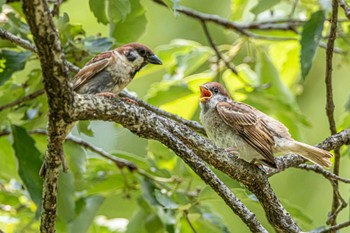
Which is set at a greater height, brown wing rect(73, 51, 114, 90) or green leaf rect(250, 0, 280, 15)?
green leaf rect(250, 0, 280, 15)

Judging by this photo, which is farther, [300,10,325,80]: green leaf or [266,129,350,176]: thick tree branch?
[300,10,325,80]: green leaf

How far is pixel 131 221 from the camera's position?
4.88 metres

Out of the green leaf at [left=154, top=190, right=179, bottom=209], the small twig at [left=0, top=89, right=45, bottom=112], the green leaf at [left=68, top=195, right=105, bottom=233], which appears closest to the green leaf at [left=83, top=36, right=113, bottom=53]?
the small twig at [left=0, top=89, right=45, bottom=112]

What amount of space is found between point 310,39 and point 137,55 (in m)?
0.89

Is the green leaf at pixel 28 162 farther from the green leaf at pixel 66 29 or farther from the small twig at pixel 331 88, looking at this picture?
the small twig at pixel 331 88

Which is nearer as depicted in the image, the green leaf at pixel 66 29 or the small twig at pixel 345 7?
the small twig at pixel 345 7

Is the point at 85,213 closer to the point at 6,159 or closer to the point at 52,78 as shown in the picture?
the point at 6,159

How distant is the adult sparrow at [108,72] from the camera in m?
4.16

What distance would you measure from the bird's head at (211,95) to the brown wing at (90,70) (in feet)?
2.04

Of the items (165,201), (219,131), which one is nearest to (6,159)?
(165,201)

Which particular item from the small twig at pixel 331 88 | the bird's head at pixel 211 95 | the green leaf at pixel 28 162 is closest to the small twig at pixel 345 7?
the small twig at pixel 331 88

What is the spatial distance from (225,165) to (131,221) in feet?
5.09

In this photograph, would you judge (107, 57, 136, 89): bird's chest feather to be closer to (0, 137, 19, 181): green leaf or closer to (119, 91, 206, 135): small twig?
(119, 91, 206, 135): small twig

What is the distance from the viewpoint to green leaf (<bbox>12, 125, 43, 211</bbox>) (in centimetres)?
439
